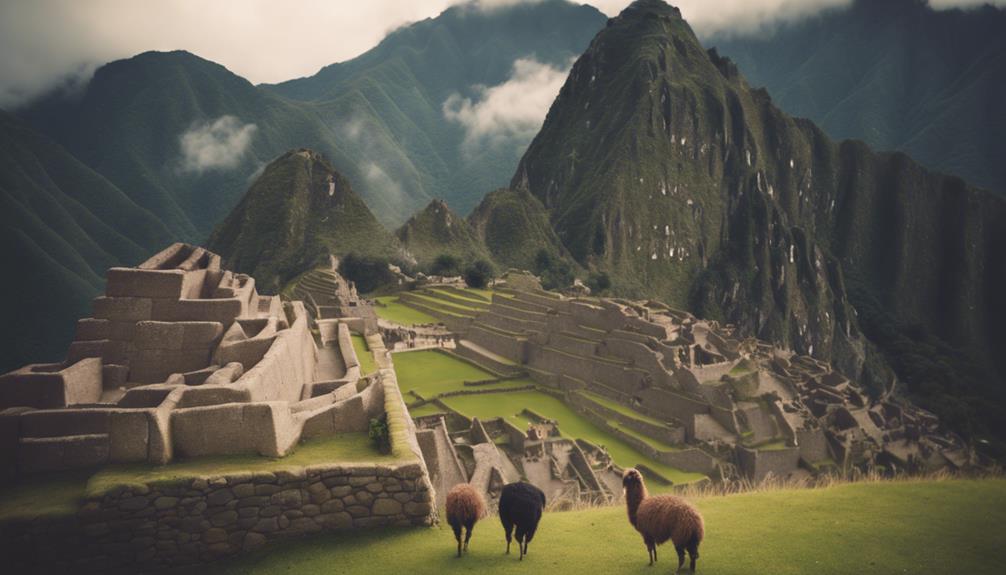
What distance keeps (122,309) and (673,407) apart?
28.2 metres

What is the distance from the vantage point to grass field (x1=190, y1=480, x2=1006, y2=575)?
6352mm

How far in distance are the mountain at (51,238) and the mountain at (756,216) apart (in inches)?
3334

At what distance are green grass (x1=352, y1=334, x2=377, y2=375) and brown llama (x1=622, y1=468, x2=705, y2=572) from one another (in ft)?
31.2

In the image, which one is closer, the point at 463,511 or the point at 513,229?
the point at 463,511

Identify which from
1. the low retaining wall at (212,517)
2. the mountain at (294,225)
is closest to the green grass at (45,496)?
the low retaining wall at (212,517)

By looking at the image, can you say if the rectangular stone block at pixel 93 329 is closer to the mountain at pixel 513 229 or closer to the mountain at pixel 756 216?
the mountain at pixel 513 229

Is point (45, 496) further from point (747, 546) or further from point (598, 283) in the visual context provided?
point (598, 283)

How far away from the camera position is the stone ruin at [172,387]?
7266 mm

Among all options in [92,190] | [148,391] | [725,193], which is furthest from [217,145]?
[725,193]

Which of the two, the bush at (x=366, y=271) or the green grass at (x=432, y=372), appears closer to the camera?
the green grass at (x=432, y=372)

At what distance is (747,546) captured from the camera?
6.78 m

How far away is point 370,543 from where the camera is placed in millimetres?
7133

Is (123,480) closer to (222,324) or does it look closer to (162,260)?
(222,324)

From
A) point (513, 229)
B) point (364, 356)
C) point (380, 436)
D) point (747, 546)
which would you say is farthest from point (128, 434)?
point (513, 229)
